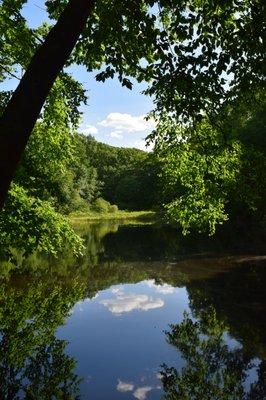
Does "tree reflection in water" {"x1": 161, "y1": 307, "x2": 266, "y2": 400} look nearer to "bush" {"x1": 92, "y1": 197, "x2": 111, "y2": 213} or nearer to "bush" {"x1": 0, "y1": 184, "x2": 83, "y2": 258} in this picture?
"bush" {"x1": 0, "y1": 184, "x2": 83, "y2": 258}

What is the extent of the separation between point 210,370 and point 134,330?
18.5 feet

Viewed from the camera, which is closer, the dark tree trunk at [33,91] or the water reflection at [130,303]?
the dark tree trunk at [33,91]

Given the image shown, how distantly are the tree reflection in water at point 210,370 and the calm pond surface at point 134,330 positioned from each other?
0.03 metres

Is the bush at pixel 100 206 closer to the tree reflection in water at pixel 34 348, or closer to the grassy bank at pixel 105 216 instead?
the grassy bank at pixel 105 216

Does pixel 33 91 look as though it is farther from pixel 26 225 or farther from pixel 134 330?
pixel 134 330

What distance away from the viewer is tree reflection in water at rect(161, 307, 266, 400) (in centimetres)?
1120

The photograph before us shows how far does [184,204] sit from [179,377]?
4.95 m

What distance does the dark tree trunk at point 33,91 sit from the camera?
209 inches

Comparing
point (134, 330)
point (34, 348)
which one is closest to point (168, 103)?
point (34, 348)

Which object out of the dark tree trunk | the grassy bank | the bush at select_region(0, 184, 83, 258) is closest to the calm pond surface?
the bush at select_region(0, 184, 83, 258)

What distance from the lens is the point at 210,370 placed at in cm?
1246

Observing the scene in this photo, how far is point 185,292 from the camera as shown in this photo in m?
23.0

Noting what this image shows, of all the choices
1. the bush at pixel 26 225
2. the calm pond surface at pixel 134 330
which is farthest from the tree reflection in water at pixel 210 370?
the bush at pixel 26 225

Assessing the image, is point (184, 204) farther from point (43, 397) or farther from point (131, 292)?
point (131, 292)
